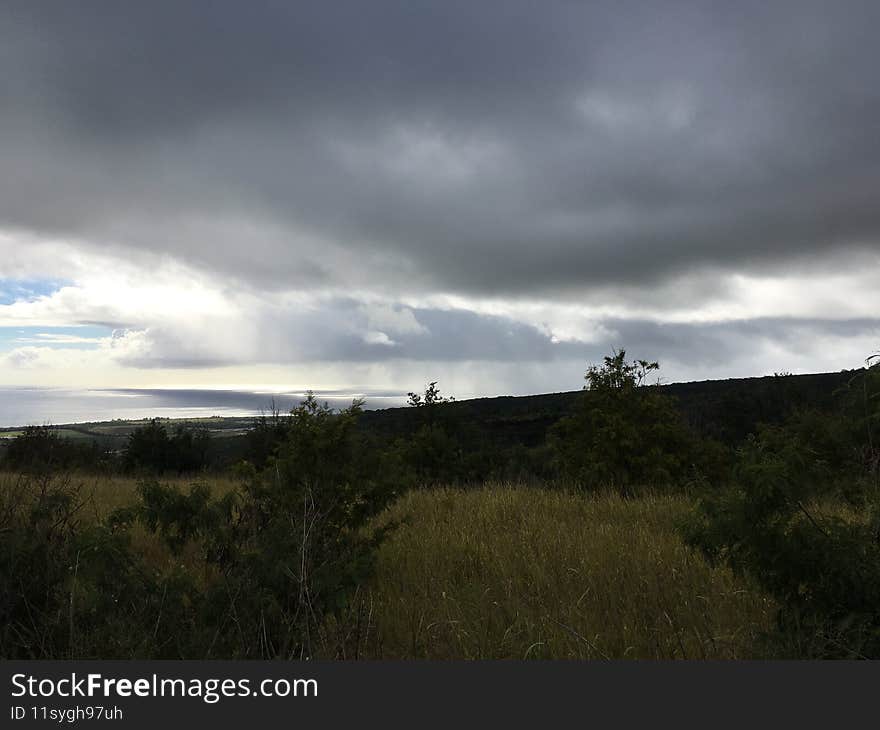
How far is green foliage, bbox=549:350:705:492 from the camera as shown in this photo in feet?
47.7

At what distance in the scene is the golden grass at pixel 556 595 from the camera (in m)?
4.19

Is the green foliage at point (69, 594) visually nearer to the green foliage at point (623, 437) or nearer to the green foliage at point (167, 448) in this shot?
the green foliage at point (623, 437)

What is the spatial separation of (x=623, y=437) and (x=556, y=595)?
9921mm

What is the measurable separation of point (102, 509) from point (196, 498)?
17.6 ft

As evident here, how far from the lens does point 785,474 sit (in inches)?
136

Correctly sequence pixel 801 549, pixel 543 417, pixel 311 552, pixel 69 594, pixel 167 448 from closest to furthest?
pixel 801 549 → pixel 69 594 → pixel 311 552 → pixel 167 448 → pixel 543 417

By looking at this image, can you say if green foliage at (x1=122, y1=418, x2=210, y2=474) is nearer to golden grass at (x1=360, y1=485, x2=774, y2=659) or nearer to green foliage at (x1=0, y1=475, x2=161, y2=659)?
golden grass at (x1=360, y1=485, x2=774, y2=659)

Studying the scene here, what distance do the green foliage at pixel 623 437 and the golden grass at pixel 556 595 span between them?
5743 mm

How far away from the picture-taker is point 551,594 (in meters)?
5.35

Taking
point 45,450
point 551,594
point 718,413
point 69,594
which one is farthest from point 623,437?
point 718,413

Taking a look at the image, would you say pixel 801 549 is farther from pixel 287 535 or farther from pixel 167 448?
pixel 167 448

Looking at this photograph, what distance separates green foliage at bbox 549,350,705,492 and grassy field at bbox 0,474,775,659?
5.60m

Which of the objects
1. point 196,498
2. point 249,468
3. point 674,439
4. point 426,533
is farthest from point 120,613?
point 674,439

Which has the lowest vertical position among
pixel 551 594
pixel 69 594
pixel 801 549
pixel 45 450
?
pixel 551 594
